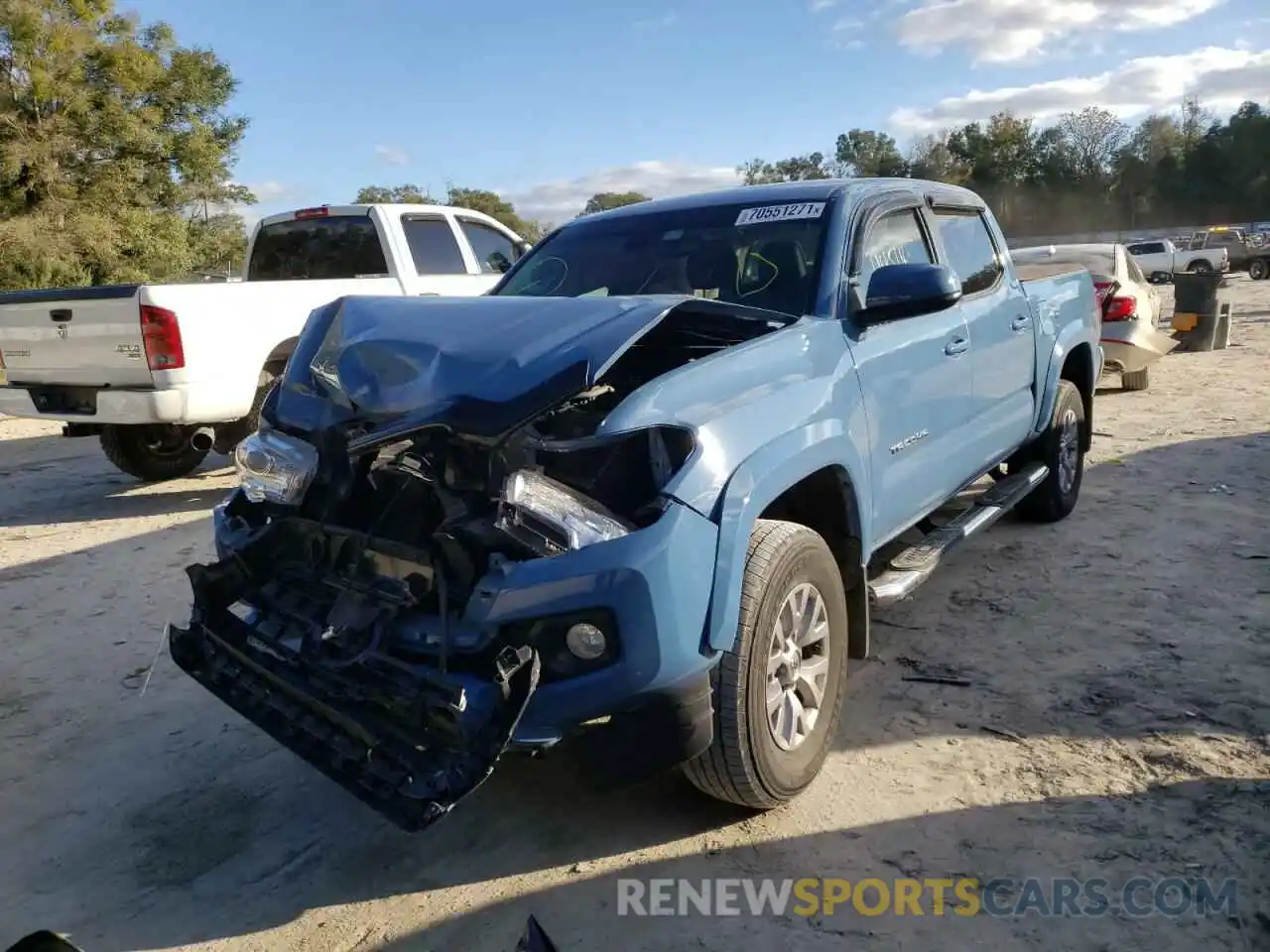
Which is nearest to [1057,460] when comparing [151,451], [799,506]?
[799,506]

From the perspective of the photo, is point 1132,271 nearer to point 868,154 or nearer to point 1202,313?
point 1202,313

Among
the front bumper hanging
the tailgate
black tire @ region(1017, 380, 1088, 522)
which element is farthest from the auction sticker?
the tailgate

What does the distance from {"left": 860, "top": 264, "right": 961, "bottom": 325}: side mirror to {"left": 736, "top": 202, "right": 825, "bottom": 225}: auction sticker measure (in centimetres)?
50

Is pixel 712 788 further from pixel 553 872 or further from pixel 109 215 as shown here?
pixel 109 215

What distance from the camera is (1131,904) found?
100 inches

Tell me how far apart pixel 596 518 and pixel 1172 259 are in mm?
35672

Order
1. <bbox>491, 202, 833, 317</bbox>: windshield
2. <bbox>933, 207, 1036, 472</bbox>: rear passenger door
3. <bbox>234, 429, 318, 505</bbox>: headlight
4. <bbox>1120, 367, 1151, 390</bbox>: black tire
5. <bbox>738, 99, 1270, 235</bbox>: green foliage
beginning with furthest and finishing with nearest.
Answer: <bbox>738, 99, 1270, 235</bbox>: green foliage < <bbox>1120, 367, 1151, 390</bbox>: black tire < <bbox>933, 207, 1036, 472</bbox>: rear passenger door < <bbox>491, 202, 833, 317</bbox>: windshield < <bbox>234, 429, 318, 505</bbox>: headlight

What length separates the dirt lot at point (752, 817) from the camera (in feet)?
8.52

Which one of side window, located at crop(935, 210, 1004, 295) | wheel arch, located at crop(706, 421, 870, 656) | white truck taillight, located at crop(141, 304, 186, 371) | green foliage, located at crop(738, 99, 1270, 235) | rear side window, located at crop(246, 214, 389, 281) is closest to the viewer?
wheel arch, located at crop(706, 421, 870, 656)

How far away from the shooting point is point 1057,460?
5797 millimetres

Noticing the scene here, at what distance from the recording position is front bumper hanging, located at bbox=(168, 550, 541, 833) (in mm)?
2357

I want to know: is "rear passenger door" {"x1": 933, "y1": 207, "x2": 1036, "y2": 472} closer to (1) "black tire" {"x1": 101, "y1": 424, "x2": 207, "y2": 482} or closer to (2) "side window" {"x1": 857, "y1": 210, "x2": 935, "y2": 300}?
(2) "side window" {"x1": 857, "y1": 210, "x2": 935, "y2": 300}

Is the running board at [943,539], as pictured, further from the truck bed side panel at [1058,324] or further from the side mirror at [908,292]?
the side mirror at [908,292]

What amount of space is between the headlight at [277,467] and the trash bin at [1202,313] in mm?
14397
